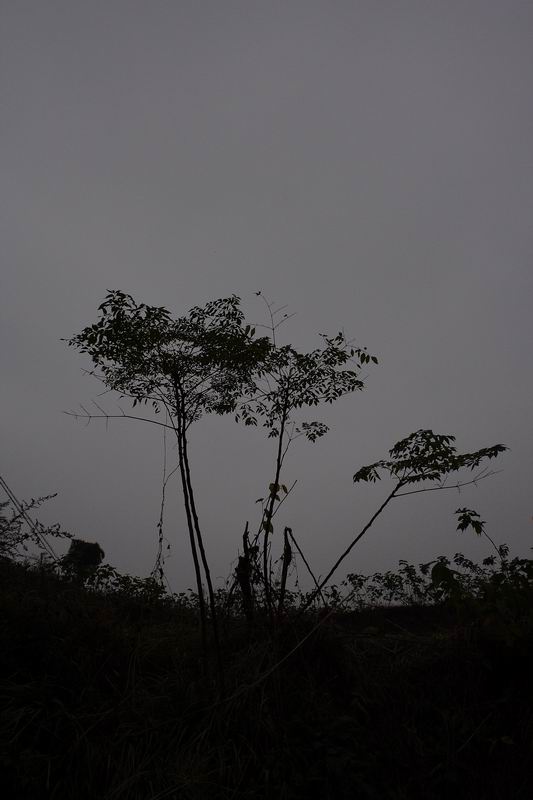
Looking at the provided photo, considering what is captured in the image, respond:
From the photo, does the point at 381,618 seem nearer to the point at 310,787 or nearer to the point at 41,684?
the point at 310,787

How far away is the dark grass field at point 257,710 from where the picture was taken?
361 centimetres

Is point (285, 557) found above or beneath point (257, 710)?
above

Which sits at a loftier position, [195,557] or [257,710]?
[195,557]

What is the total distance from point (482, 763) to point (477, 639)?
170cm

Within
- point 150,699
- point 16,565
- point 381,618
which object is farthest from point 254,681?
point 381,618

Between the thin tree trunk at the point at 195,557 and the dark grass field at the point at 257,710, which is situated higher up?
the thin tree trunk at the point at 195,557

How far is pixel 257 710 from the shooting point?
429 centimetres

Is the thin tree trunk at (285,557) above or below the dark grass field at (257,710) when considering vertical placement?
above

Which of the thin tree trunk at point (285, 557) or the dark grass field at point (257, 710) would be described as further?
the thin tree trunk at point (285, 557)

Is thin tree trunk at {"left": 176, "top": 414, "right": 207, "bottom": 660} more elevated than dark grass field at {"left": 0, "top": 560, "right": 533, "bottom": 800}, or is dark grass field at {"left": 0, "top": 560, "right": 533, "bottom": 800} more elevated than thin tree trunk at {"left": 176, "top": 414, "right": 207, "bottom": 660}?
thin tree trunk at {"left": 176, "top": 414, "right": 207, "bottom": 660}

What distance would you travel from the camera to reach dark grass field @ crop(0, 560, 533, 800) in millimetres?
3605

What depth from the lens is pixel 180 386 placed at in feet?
19.4

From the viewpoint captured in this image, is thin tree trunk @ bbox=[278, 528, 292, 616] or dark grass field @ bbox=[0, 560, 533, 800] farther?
thin tree trunk @ bbox=[278, 528, 292, 616]

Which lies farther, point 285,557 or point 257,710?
point 285,557
